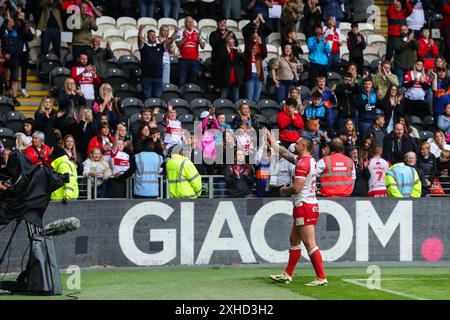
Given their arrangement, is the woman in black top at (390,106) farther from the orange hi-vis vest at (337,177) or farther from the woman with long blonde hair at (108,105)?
the woman with long blonde hair at (108,105)

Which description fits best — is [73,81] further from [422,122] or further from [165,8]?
[422,122]

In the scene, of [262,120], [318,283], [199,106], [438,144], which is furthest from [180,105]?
[318,283]

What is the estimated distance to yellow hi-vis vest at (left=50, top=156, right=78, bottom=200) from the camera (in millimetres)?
17547

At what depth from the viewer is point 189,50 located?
23250 millimetres

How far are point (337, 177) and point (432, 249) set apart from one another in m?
2.43

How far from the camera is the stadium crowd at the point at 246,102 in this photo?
19.2m

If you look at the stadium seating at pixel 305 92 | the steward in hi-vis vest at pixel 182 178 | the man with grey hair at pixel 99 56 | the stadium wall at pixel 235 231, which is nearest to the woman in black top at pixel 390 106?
the stadium seating at pixel 305 92

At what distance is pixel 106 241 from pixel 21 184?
4.67m

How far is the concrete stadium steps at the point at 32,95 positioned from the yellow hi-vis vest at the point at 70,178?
14.7 ft

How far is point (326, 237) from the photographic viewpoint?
19.6 m

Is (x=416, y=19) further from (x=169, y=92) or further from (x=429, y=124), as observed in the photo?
(x=169, y=92)

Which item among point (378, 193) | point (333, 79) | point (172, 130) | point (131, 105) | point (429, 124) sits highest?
point (333, 79)

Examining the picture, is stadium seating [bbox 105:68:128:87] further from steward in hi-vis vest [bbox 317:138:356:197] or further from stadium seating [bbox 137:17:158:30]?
steward in hi-vis vest [bbox 317:138:356:197]

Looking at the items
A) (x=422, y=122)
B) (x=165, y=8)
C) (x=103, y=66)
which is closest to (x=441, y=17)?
(x=422, y=122)
